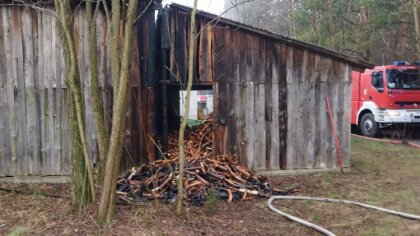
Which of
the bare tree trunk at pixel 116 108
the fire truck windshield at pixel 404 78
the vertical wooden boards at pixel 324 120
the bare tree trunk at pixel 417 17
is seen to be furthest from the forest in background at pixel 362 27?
the bare tree trunk at pixel 116 108

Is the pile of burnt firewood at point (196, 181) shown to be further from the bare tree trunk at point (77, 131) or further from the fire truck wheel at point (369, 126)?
the fire truck wheel at point (369, 126)

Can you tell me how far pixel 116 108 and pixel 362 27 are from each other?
17257mm

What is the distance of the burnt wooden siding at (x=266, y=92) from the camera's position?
25.4 feet

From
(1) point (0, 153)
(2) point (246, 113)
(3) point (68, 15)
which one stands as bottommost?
(1) point (0, 153)

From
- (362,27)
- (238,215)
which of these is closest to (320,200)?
(238,215)

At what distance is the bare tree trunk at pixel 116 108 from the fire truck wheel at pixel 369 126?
11447 mm

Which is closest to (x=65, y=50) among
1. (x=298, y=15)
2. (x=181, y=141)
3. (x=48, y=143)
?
(x=181, y=141)

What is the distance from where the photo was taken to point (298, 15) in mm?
21672

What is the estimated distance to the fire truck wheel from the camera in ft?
45.9

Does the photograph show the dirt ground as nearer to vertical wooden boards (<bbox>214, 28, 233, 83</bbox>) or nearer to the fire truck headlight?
vertical wooden boards (<bbox>214, 28, 233, 83</bbox>)

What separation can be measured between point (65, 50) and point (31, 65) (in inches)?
104

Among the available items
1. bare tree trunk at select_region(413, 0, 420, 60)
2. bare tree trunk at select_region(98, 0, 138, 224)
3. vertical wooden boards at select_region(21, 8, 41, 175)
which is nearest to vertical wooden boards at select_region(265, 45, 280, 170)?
bare tree trunk at select_region(98, 0, 138, 224)

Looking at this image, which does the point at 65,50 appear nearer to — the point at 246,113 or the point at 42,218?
the point at 42,218

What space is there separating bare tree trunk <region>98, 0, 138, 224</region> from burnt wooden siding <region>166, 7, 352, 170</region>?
277 cm
